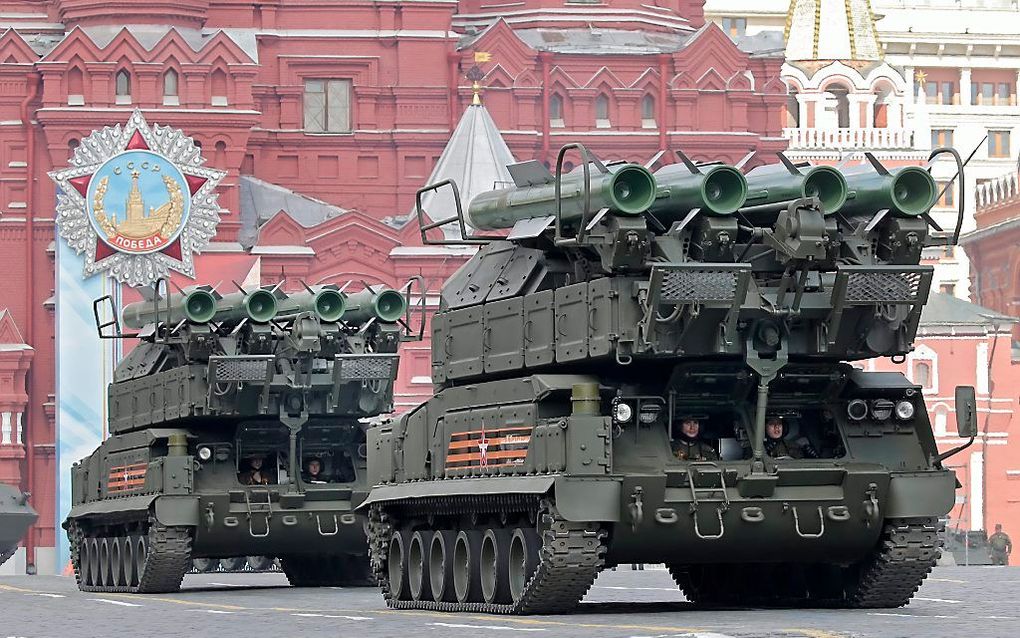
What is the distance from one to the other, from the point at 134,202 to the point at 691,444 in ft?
145

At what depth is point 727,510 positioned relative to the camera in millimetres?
23641

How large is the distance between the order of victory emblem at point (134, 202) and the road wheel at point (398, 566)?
39.1 m

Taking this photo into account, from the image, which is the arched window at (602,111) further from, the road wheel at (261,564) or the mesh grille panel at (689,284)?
the mesh grille panel at (689,284)

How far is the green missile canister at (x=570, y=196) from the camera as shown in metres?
23.5

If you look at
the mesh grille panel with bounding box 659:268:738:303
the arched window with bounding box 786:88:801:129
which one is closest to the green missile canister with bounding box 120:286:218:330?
the mesh grille panel with bounding box 659:268:738:303

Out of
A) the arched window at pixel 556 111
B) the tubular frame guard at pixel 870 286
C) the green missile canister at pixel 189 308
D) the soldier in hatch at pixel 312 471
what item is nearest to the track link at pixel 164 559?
the soldier in hatch at pixel 312 471

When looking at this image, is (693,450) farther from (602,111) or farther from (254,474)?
(602,111)

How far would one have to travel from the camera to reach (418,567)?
27.2 m

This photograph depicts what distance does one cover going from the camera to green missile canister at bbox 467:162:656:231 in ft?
77.2

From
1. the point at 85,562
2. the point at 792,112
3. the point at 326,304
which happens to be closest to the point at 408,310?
the point at 326,304

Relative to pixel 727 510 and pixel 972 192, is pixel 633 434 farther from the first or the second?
pixel 972 192

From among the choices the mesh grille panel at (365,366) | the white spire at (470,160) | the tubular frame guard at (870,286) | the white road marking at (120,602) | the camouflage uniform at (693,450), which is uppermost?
the white spire at (470,160)

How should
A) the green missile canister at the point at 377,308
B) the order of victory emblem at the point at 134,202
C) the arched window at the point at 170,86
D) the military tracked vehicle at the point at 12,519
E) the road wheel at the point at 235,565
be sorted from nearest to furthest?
the green missile canister at the point at 377,308 < the road wheel at the point at 235,565 < the military tracked vehicle at the point at 12,519 < the order of victory emblem at the point at 134,202 < the arched window at the point at 170,86

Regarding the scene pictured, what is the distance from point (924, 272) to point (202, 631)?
7.03 m
